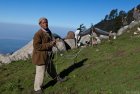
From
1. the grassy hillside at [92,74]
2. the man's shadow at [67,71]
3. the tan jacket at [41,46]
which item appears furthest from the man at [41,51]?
the man's shadow at [67,71]

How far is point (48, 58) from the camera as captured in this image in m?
17.9

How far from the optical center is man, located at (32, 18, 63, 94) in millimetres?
17297

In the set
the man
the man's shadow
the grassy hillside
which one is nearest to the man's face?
the man

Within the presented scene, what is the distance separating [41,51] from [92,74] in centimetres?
346

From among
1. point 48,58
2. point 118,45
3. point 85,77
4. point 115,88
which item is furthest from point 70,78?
point 118,45

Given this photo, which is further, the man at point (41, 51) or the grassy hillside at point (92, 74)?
the man at point (41, 51)

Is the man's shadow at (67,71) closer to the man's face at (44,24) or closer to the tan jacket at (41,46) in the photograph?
the tan jacket at (41,46)

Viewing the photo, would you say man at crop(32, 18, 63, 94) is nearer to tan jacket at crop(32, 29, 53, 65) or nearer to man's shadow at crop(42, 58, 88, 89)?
tan jacket at crop(32, 29, 53, 65)

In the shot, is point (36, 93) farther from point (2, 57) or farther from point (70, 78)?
point (2, 57)

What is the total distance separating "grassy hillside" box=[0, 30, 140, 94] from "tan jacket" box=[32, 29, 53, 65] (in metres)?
1.75

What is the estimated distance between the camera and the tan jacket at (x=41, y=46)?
17.3 metres

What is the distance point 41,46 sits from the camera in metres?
17.4

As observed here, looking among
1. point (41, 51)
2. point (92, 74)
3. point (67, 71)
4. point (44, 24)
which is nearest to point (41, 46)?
point (41, 51)

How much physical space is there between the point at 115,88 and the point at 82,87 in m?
1.90
